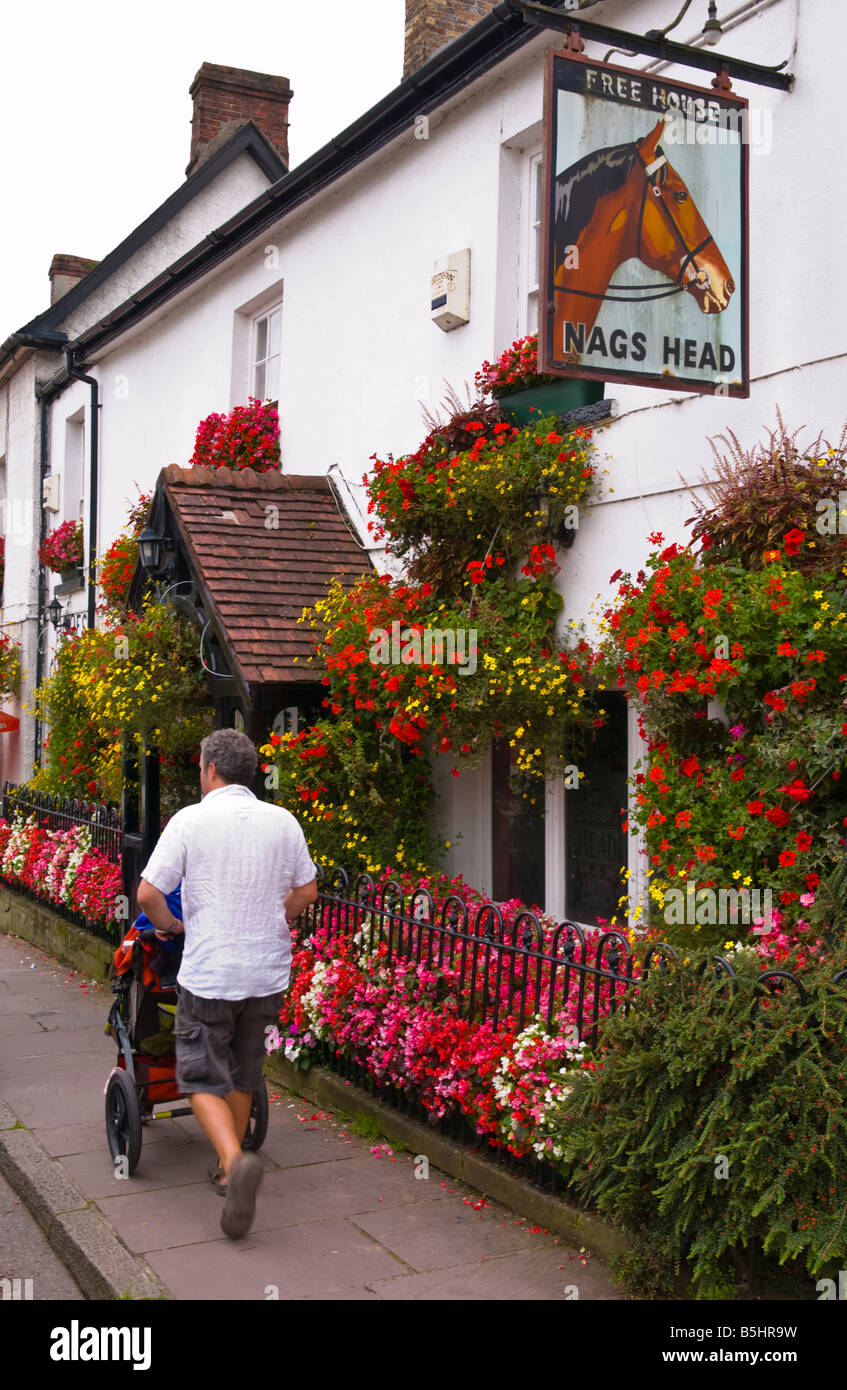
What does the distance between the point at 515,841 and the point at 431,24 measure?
23.2ft

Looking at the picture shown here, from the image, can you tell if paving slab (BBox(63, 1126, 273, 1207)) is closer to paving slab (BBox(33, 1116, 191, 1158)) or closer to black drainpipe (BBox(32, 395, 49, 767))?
paving slab (BBox(33, 1116, 191, 1158))

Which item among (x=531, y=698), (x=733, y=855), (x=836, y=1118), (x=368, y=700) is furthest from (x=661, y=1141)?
(x=368, y=700)

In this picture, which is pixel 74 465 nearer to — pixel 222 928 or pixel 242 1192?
pixel 222 928

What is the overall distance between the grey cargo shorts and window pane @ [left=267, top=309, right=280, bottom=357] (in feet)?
25.4

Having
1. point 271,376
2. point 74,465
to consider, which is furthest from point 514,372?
→ point 74,465

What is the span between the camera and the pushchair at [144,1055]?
5.43 meters

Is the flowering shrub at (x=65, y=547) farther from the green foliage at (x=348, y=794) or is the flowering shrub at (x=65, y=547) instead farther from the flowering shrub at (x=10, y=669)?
the green foliage at (x=348, y=794)

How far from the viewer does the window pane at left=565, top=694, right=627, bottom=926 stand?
714 centimetres

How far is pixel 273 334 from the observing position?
11.5m

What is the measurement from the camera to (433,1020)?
5.72 m

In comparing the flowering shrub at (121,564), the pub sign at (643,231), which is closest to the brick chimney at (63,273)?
the flowering shrub at (121,564)

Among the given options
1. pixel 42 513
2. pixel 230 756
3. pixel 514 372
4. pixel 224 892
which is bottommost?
pixel 224 892

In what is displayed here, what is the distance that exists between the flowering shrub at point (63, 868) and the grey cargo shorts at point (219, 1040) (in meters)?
5.10
